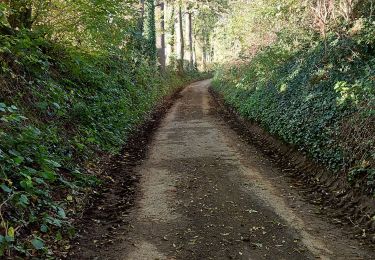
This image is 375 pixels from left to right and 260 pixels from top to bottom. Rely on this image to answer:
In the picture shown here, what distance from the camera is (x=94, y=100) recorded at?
1081 cm

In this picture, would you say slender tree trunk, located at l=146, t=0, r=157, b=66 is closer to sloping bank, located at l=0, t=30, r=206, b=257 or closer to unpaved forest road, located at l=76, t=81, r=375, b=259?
sloping bank, located at l=0, t=30, r=206, b=257

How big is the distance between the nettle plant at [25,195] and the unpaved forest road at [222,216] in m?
0.90

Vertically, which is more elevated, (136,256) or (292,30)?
(292,30)

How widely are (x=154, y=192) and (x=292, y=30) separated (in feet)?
28.1

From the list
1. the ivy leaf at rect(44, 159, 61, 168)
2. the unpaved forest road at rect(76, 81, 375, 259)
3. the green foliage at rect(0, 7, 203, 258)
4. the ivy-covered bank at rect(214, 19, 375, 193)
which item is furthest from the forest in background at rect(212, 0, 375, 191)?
the ivy leaf at rect(44, 159, 61, 168)

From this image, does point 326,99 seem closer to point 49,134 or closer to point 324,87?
point 324,87

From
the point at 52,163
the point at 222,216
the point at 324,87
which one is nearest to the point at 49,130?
the point at 52,163

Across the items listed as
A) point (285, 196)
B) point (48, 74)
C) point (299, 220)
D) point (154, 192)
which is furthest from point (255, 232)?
point (48, 74)

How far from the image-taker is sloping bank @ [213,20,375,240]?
6340 millimetres

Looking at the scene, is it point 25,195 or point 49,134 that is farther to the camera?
point 49,134

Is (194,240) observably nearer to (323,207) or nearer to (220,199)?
(220,199)

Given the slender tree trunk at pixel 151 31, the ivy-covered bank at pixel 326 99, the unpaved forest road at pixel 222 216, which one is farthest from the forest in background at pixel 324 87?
the slender tree trunk at pixel 151 31

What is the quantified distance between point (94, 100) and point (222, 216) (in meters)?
6.41

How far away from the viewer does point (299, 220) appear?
574 centimetres
